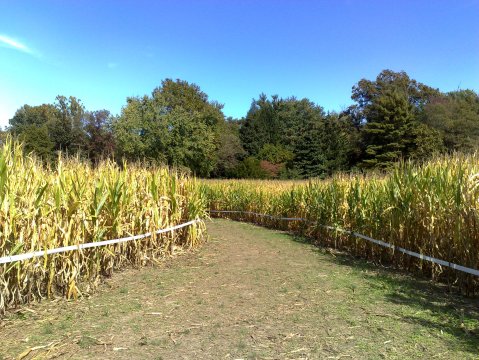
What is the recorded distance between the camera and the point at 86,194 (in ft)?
20.0

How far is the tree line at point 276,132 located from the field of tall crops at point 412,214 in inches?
735

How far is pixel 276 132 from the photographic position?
71.5 metres

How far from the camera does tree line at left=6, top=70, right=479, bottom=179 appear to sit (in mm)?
37938

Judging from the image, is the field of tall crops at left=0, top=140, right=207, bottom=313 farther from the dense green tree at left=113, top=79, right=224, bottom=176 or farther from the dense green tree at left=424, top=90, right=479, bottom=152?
the dense green tree at left=424, top=90, right=479, bottom=152

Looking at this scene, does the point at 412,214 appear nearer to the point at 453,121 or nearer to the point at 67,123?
the point at 453,121

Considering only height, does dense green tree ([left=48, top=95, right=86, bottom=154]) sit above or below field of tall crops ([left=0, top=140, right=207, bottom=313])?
above

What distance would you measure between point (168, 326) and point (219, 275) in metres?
2.70

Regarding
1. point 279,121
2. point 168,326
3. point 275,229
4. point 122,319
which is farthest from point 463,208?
point 279,121

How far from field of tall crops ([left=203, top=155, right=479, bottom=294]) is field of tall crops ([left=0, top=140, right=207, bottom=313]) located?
4862mm

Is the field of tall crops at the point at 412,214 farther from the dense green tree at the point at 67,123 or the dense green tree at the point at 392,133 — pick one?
the dense green tree at the point at 67,123

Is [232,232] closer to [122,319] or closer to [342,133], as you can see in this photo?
[122,319]

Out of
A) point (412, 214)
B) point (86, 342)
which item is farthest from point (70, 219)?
point (412, 214)

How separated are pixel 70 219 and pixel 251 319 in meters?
3.07

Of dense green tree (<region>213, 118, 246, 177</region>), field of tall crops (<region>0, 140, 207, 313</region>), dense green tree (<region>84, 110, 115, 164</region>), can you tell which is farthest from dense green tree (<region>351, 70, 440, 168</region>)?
field of tall crops (<region>0, 140, 207, 313</region>)
